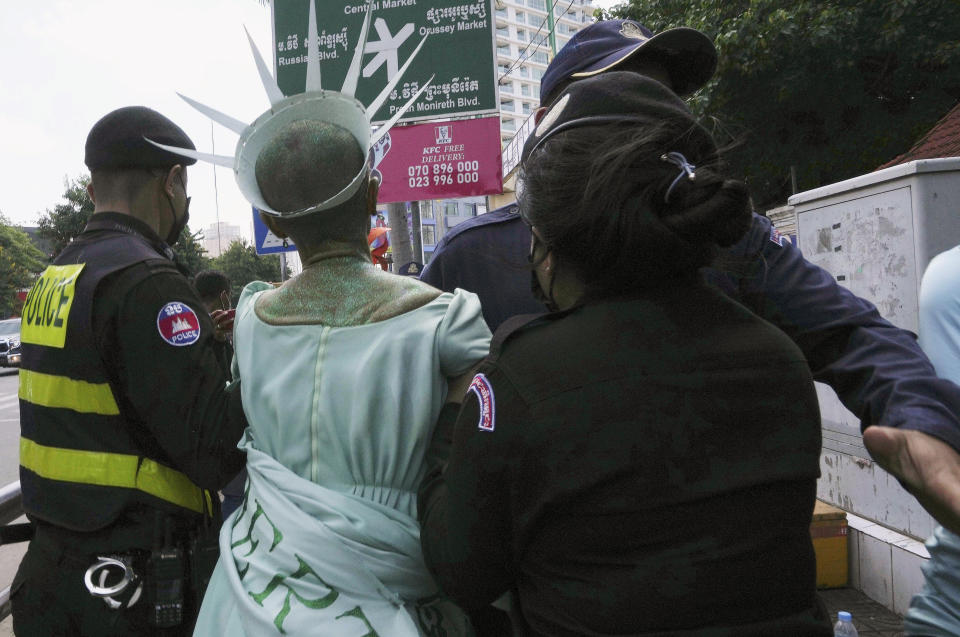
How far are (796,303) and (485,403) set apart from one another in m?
0.85

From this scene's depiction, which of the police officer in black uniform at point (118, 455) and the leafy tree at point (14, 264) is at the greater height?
the leafy tree at point (14, 264)

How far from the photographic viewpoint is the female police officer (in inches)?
41.2

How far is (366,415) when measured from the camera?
54.4 inches

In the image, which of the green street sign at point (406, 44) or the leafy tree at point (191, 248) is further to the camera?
the leafy tree at point (191, 248)

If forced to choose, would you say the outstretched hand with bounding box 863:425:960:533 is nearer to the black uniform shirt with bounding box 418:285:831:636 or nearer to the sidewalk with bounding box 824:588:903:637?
the black uniform shirt with bounding box 418:285:831:636

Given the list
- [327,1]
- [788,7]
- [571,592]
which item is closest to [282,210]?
[571,592]

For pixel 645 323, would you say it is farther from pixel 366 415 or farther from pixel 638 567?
pixel 366 415

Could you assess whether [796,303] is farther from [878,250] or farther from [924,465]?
[878,250]

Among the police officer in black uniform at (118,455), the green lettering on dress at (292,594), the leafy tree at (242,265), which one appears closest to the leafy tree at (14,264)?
the leafy tree at (242,265)

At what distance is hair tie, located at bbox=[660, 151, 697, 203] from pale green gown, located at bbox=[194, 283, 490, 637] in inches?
19.2

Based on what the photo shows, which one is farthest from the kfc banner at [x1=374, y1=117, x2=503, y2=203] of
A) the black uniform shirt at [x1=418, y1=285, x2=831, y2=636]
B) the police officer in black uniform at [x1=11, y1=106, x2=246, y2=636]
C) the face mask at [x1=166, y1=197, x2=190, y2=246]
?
the black uniform shirt at [x1=418, y1=285, x2=831, y2=636]

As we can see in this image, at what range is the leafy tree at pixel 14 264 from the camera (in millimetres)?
43656

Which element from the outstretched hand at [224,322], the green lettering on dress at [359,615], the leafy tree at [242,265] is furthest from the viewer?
the leafy tree at [242,265]

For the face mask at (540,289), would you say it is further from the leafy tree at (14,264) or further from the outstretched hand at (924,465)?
the leafy tree at (14,264)
